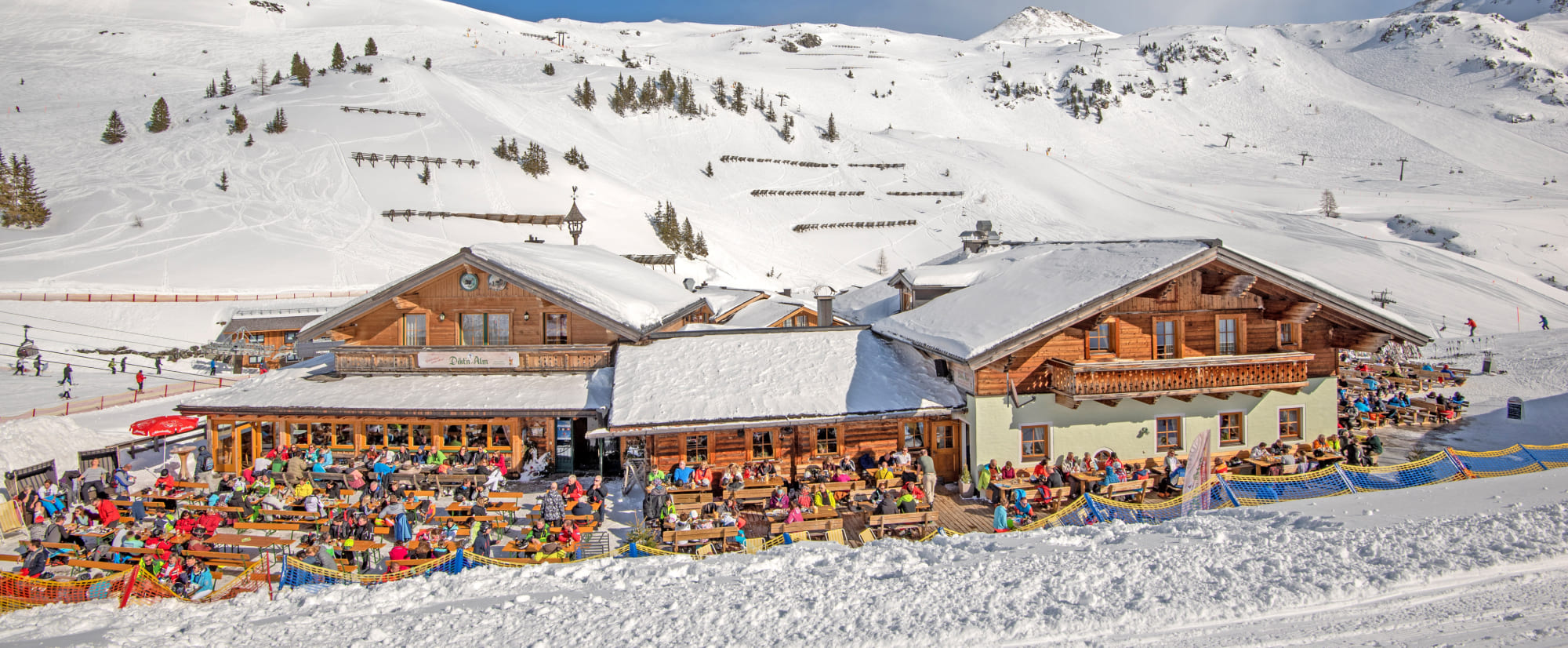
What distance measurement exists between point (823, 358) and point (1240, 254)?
31.1 ft

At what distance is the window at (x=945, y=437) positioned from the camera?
59.6ft

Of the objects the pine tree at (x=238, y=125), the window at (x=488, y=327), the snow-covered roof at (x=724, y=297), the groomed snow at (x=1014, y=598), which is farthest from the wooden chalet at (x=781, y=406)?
the pine tree at (x=238, y=125)

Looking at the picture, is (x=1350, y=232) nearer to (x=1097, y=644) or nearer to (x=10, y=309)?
(x=1097, y=644)

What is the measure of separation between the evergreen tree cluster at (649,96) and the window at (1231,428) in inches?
3613

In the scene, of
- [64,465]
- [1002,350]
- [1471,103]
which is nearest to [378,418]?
[64,465]

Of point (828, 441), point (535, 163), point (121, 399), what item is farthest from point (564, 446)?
point (535, 163)

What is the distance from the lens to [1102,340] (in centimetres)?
1756

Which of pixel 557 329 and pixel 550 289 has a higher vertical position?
pixel 550 289

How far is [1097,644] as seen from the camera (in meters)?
7.27

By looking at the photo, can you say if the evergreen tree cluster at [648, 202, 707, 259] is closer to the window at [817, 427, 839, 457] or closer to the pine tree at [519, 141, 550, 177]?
the pine tree at [519, 141, 550, 177]

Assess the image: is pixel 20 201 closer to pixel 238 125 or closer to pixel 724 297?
pixel 238 125

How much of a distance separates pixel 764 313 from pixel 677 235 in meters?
35.7

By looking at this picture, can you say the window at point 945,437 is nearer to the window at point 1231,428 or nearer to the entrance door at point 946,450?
the entrance door at point 946,450

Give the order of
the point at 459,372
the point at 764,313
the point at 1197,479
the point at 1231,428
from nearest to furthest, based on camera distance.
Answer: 1. the point at 1197,479
2. the point at 1231,428
3. the point at 459,372
4. the point at 764,313
